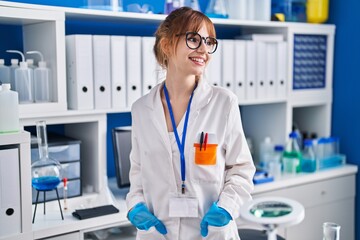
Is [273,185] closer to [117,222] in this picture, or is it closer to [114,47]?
[117,222]

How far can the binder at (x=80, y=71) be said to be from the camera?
81.5 inches

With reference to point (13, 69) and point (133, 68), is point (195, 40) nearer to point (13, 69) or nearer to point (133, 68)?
point (133, 68)

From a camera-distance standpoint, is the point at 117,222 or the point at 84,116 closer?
the point at 117,222

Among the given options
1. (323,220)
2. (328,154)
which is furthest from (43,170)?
(328,154)

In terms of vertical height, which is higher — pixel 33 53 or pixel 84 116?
pixel 33 53

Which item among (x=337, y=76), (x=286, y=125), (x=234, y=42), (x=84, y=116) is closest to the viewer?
(x=84, y=116)

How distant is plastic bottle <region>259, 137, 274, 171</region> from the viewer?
2.74 metres

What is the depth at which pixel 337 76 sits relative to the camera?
118 inches

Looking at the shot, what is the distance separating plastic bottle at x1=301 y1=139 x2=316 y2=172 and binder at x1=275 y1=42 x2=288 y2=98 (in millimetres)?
316

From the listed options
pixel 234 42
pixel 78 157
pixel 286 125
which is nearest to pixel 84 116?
pixel 78 157

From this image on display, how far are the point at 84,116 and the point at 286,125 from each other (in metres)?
1.26

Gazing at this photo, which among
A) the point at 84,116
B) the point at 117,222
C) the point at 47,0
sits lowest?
the point at 117,222

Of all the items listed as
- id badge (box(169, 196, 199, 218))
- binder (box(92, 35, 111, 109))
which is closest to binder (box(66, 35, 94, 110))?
binder (box(92, 35, 111, 109))

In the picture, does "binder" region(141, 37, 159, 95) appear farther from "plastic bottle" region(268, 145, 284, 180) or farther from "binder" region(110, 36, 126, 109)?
"plastic bottle" region(268, 145, 284, 180)
